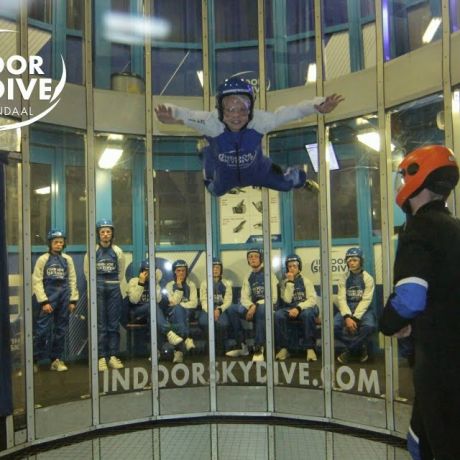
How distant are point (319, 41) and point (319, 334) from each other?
105 inches

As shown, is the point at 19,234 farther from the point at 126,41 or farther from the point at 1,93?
the point at 126,41

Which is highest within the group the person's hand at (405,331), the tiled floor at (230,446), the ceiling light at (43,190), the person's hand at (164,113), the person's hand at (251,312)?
the person's hand at (164,113)

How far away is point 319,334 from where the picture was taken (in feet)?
16.3

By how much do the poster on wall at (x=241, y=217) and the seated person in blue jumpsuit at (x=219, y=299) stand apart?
1.02 feet

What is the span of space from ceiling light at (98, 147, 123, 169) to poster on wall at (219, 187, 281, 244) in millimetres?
1094

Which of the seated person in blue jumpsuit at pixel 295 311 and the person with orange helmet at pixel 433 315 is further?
the seated person in blue jumpsuit at pixel 295 311

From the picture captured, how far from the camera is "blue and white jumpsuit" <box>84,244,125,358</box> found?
480cm

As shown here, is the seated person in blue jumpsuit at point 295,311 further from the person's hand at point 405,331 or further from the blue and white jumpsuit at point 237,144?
the person's hand at point 405,331

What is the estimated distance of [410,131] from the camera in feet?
14.1

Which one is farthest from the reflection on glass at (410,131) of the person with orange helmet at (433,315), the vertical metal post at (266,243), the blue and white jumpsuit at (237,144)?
the person with orange helmet at (433,315)

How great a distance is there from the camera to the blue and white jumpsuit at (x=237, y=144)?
3.23 meters

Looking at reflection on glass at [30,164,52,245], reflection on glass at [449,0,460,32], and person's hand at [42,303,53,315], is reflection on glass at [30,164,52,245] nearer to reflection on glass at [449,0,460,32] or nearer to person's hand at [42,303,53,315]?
person's hand at [42,303,53,315]

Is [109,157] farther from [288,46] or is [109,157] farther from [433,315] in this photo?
[433,315]

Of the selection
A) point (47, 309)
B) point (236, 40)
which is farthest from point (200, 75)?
point (47, 309)
